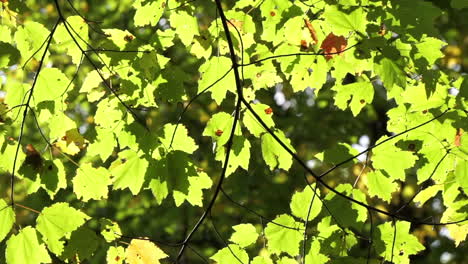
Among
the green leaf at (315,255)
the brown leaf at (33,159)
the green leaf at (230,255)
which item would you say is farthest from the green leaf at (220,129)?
the brown leaf at (33,159)

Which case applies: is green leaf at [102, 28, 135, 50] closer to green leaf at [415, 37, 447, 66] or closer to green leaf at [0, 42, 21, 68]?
green leaf at [0, 42, 21, 68]

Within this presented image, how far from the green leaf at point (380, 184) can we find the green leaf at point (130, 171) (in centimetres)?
90

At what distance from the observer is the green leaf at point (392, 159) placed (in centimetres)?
229

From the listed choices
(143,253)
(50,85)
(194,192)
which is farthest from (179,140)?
(50,85)

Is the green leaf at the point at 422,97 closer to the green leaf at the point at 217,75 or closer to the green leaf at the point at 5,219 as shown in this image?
the green leaf at the point at 217,75

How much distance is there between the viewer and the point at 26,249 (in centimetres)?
197

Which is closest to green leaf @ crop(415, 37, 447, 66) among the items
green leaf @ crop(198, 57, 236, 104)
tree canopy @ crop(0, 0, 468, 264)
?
tree canopy @ crop(0, 0, 468, 264)

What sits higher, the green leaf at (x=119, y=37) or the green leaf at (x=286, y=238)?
the green leaf at (x=119, y=37)

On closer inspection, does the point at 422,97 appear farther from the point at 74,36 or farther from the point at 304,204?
the point at 74,36

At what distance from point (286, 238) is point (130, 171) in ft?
2.20

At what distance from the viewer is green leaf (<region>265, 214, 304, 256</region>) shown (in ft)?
7.63

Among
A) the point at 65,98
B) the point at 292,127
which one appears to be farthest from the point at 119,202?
the point at 65,98

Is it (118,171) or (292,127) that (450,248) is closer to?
(292,127)

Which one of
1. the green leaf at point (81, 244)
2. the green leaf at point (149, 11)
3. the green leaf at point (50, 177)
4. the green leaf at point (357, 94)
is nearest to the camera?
the green leaf at point (81, 244)
